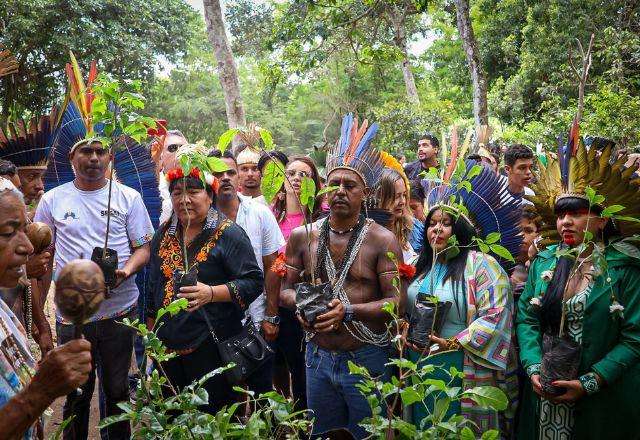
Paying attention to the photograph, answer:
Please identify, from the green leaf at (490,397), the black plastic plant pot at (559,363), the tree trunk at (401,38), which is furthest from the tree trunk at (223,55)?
the green leaf at (490,397)

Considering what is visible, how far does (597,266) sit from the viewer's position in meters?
3.04

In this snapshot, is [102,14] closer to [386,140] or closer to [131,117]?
[386,140]

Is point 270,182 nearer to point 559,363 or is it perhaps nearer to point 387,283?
point 387,283

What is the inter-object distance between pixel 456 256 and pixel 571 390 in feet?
2.98

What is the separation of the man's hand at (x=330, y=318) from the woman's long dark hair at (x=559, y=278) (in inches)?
42.2

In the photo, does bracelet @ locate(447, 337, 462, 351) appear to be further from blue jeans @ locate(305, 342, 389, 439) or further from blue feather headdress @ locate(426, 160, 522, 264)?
blue feather headdress @ locate(426, 160, 522, 264)

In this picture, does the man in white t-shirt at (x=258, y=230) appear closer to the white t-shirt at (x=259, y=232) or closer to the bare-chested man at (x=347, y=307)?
the white t-shirt at (x=259, y=232)

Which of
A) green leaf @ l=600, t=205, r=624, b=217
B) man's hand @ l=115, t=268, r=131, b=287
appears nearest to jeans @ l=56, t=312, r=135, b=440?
man's hand @ l=115, t=268, r=131, b=287

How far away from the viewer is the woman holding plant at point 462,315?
3535 millimetres

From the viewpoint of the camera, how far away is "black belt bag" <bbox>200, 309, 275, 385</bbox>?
3.71 metres

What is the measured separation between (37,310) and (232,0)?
24.9 meters

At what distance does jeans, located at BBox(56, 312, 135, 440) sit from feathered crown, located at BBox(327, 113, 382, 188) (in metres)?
1.73

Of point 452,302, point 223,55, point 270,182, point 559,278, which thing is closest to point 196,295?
point 270,182

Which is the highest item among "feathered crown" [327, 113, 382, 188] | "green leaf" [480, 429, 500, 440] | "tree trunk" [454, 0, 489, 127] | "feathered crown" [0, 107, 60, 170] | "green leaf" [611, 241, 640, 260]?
"tree trunk" [454, 0, 489, 127]
